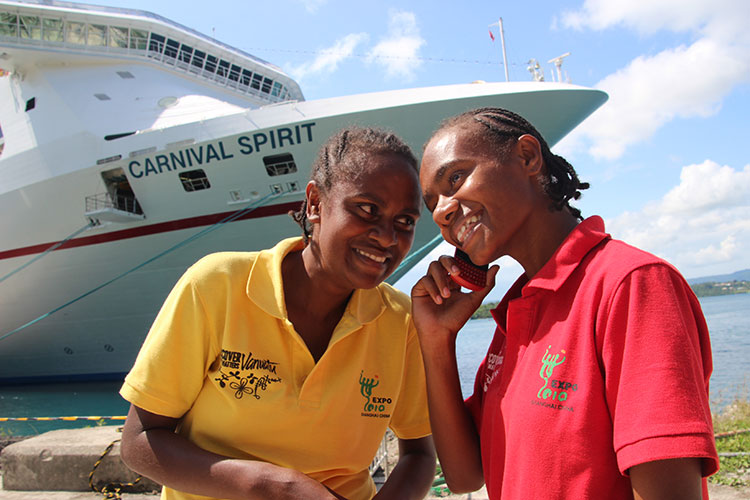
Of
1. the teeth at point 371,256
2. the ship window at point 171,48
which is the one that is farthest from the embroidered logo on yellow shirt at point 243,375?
the ship window at point 171,48

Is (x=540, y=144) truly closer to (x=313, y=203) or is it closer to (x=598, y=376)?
(x=598, y=376)

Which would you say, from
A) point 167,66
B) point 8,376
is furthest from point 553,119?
point 8,376

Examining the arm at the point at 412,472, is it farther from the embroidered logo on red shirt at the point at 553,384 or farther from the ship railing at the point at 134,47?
the ship railing at the point at 134,47

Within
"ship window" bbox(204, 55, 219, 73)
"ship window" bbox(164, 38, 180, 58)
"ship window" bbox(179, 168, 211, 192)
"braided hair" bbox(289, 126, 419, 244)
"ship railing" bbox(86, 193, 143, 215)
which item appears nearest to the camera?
"braided hair" bbox(289, 126, 419, 244)

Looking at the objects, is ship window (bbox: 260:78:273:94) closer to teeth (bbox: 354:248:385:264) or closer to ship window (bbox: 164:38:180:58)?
ship window (bbox: 164:38:180:58)

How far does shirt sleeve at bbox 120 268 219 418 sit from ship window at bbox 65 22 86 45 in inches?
Answer: 594

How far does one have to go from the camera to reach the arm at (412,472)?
165cm

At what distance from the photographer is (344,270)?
1.66 metres

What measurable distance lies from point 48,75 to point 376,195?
1517cm

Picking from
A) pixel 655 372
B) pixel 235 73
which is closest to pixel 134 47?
pixel 235 73

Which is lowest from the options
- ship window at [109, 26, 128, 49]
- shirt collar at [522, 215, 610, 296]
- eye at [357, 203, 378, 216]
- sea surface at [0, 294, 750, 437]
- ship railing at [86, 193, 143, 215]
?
sea surface at [0, 294, 750, 437]

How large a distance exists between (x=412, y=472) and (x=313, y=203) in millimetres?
999

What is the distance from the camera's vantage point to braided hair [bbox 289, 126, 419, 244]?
1.69 m

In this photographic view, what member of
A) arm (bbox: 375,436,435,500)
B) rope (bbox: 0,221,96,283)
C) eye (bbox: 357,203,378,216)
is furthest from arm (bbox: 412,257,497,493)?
rope (bbox: 0,221,96,283)
